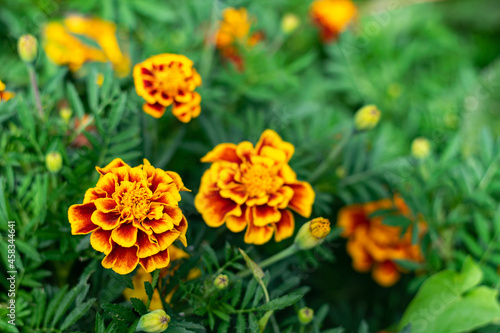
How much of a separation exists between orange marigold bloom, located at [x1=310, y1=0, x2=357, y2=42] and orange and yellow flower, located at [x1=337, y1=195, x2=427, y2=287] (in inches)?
24.7

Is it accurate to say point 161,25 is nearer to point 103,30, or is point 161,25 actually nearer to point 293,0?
point 103,30

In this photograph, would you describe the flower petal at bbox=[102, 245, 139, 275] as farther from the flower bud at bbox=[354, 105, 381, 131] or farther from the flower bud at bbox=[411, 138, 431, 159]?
the flower bud at bbox=[411, 138, 431, 159]

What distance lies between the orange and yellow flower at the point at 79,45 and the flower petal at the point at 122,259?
564mm

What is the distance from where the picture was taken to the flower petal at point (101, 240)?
55 cm

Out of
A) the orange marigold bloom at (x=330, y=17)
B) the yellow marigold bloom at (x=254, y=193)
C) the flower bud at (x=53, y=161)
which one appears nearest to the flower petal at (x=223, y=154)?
the yellow marigold bloom at (x=254, y=193)

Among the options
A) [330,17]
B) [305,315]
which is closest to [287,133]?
[305,315]

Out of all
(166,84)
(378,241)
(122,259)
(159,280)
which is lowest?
(378,241)

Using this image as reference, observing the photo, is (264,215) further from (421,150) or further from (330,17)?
(330,17)

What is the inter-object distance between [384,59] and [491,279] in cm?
78

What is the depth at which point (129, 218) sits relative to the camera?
1.85 ft

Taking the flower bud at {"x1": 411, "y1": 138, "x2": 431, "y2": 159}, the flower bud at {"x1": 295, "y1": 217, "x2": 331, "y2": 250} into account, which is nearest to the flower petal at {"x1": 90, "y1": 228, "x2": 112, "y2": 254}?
the flower bud at {"x1": 295, "y1": 217, "x2": 331, "y2": 250}

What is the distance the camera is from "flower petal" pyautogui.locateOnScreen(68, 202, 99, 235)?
0.56 metres

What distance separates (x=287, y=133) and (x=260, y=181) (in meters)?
0.28

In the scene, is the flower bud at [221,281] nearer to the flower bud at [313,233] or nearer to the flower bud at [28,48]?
the flower bud at [313,233]
